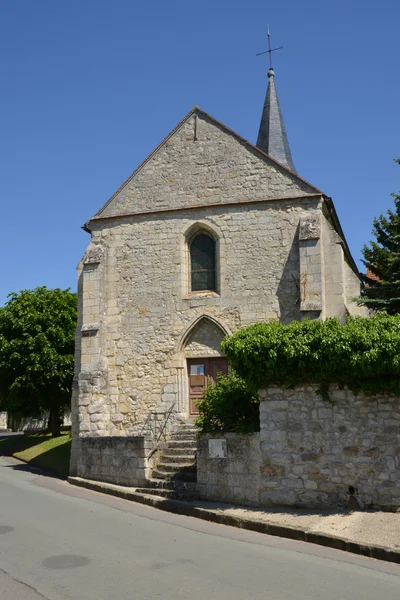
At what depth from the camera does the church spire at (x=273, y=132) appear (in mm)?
23281

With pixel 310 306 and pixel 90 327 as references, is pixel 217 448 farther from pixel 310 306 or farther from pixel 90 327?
pixel 90 327

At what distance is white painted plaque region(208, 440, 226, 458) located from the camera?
11706 mm

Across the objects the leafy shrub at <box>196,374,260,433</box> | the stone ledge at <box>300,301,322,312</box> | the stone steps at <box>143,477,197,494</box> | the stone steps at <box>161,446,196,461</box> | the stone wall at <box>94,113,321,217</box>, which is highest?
the stone wall at <box>94,113,321,217</box>

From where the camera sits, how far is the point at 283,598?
6004mm

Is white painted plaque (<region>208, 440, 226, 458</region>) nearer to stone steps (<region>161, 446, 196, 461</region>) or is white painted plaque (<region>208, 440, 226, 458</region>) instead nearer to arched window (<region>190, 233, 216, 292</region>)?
stone steps (<region>161, 446, 196, 461</region>)

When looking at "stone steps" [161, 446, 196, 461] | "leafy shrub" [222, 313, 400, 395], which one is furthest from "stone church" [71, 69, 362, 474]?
"leafy shrub" [222, 313, 400, 395]

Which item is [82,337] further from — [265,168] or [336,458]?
[336,458]

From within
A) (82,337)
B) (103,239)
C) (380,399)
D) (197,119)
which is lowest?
(380,399)

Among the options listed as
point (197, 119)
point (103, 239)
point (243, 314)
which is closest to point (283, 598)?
point (243, 314)

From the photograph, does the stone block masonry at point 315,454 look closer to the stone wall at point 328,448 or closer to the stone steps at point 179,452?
the stone wall at point 328,448

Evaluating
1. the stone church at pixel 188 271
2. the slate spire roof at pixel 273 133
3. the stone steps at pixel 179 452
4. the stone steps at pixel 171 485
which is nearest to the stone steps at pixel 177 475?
the stone steps at pixel 171 485

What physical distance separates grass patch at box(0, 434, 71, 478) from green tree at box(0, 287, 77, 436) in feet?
5.34

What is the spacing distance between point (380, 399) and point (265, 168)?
8.71 metres

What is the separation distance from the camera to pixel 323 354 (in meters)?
10.2
